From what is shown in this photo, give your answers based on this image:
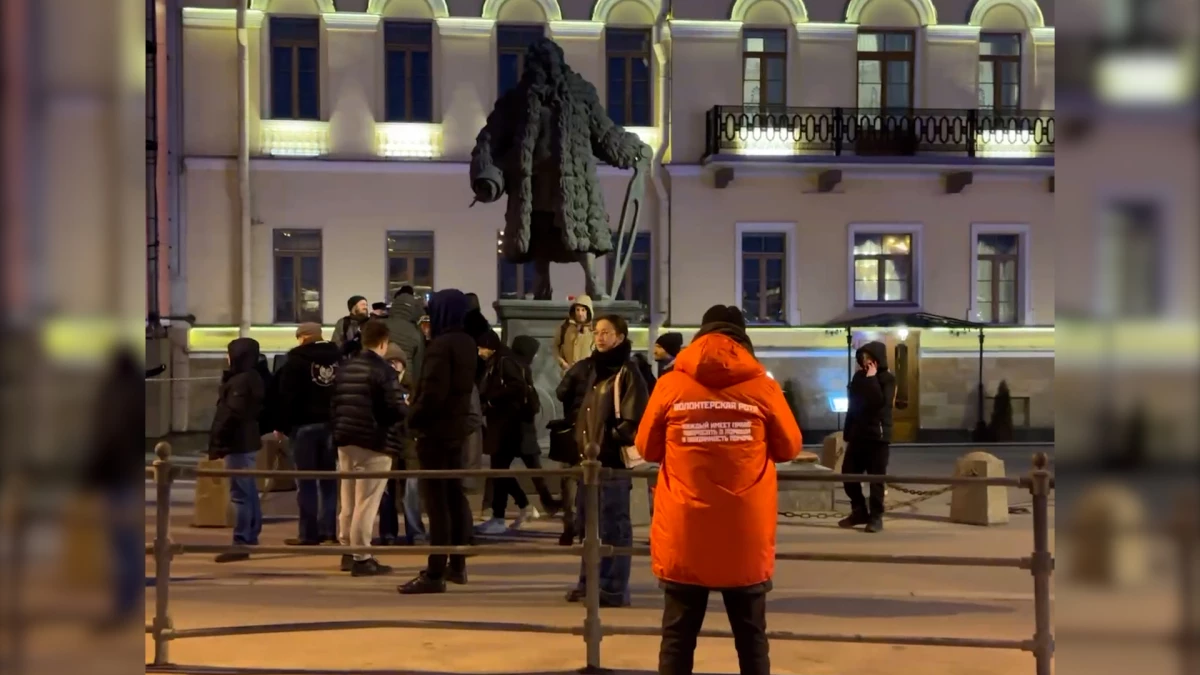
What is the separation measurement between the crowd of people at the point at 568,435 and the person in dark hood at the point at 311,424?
0.01m

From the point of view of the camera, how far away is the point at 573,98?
11008 millimetres

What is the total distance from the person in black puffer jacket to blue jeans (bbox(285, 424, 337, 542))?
3.51 feet

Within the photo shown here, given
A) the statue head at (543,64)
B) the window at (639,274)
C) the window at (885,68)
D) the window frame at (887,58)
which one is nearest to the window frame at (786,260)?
the window at (639,274)

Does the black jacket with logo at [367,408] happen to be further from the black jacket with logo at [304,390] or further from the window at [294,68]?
the window at [294,68]

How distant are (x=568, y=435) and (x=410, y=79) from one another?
16392mm

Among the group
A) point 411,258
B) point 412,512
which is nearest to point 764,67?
point 411,258

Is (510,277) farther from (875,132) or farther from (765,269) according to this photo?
(875,132)

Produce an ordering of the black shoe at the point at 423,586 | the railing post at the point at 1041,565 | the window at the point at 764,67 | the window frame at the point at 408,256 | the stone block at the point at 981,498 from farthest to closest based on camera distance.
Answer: the window at the point at 764,67, the window frame at the point at 408,256, the stone block at the point at 981,498, the black shoe at the point at 423,586, the railing post at the point at 1041,565

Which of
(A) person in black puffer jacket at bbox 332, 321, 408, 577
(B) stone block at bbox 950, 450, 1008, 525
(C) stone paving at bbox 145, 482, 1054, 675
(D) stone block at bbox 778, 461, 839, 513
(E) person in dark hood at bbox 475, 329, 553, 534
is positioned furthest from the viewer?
(D) stone block at bbox 778, 461, 839, 513

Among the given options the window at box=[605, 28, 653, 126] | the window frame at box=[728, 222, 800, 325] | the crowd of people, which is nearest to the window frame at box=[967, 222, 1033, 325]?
the window frame at box=[728, 222, 800, 325]

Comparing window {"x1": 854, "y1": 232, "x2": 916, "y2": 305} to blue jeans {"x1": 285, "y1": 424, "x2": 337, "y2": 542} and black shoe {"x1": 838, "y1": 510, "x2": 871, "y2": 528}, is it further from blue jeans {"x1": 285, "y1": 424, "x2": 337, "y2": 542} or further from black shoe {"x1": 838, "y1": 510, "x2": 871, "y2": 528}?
blue jeans {"x1": 285, "y1": 424, "x2": 337, "y2": 542}

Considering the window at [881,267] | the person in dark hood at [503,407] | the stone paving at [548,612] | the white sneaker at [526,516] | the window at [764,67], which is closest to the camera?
the stone paving at [548,612]

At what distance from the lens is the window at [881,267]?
24.4 m

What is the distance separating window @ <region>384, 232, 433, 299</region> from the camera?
77.6ft
